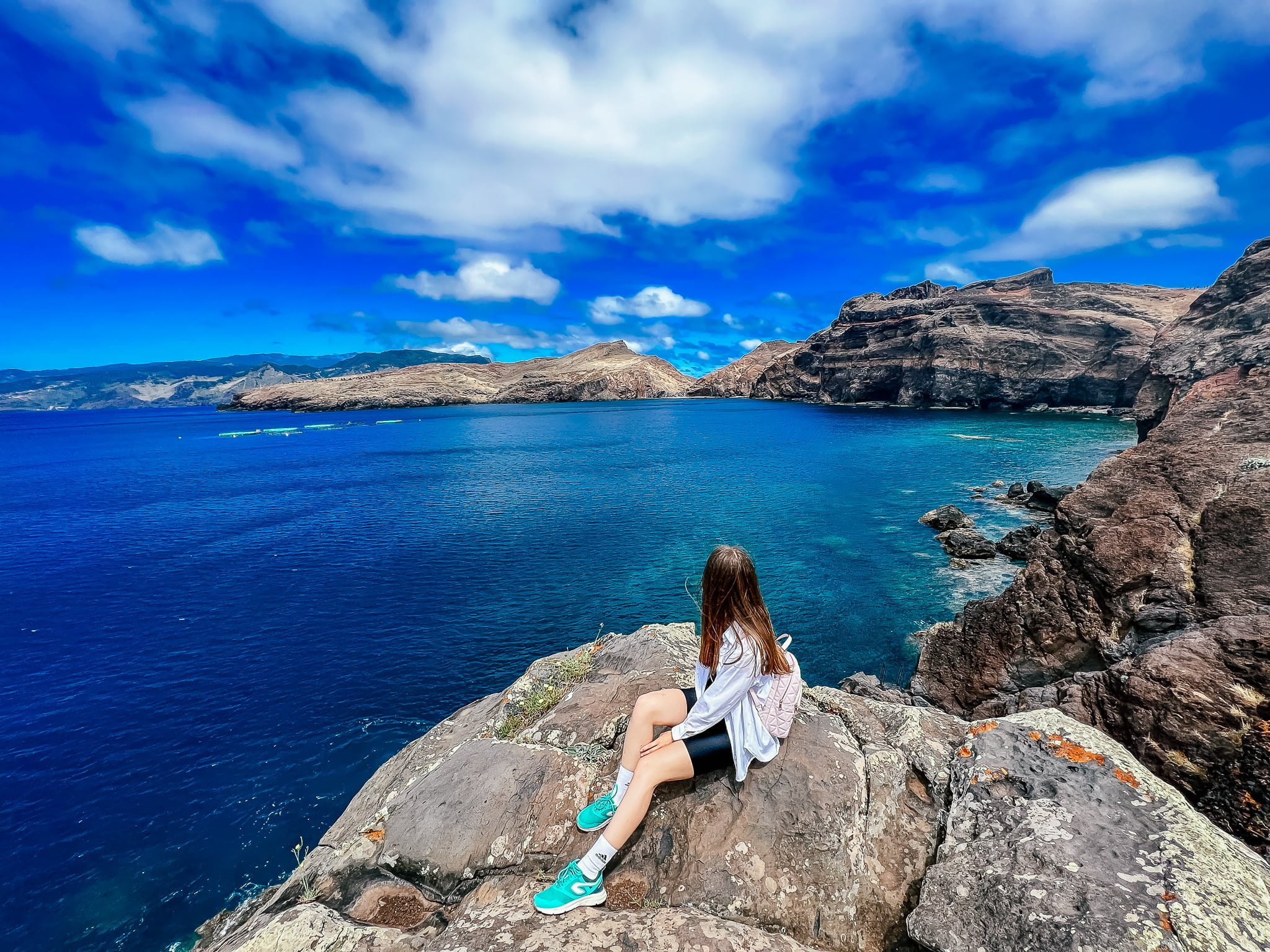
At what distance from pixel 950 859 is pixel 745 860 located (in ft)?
6.65

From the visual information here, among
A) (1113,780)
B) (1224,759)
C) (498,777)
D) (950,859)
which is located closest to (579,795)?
(498,777)

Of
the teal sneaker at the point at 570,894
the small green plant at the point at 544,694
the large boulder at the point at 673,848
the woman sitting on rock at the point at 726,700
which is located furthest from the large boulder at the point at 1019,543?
the teal sneaker at the point at 570,894

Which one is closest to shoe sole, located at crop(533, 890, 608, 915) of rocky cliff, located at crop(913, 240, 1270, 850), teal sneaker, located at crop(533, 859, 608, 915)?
teal sneaker, located at crop(533, 859, 608, 915)

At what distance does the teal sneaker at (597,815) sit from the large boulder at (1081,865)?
128 inches

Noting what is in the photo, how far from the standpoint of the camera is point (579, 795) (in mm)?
7027

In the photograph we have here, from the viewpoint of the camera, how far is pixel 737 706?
21.1 feet

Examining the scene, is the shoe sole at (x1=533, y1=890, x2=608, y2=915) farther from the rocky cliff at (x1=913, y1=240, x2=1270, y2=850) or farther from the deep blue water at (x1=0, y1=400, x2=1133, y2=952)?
the deep blue water at (x1=0, y1=400, x2=1133, y2=952)

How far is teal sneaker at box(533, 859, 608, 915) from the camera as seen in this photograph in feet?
17.6

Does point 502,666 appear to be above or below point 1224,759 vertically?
below

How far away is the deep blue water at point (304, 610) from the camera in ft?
47.6

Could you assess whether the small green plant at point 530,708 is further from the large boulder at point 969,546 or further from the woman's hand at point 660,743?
the large boulder at point 969,546

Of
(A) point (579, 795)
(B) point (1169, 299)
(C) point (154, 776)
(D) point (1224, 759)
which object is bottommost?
(C) point (154, 776)

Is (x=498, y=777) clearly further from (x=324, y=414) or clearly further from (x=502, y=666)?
(x=324, y=414)

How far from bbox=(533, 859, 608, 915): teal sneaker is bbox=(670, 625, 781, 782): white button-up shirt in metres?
1.67
